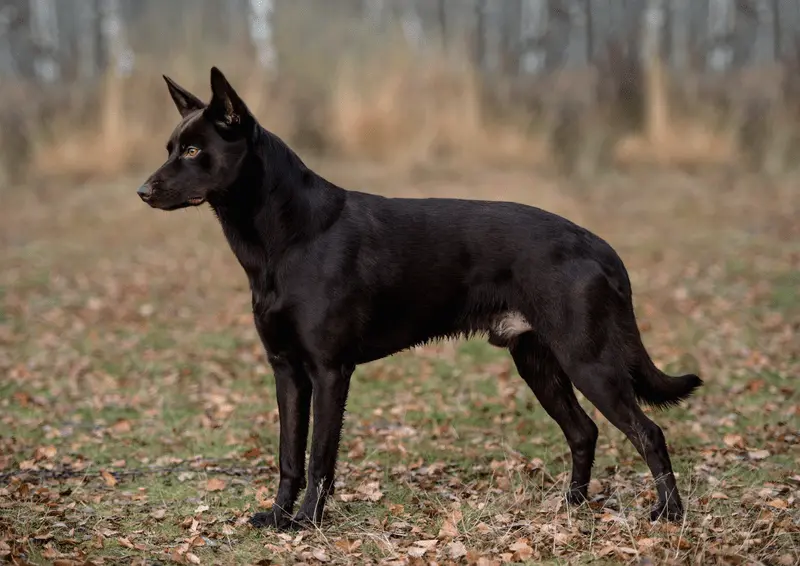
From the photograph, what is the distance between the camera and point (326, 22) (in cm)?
1817

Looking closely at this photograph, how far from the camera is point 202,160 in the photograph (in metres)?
4.33

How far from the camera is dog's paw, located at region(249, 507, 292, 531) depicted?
446 cm

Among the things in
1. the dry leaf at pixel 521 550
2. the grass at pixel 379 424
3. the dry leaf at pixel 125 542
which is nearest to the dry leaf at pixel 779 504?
the grass at pixel 379 424

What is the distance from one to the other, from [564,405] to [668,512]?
78cm

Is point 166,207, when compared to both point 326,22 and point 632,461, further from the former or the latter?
point 326,22

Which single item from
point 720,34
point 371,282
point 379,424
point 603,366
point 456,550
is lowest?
point 379,424

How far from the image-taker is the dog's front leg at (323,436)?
14.2 feet

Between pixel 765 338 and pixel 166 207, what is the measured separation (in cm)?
614

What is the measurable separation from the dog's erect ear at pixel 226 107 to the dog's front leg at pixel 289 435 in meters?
1.14

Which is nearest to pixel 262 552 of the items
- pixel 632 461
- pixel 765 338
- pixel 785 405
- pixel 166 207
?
pixel 166 207

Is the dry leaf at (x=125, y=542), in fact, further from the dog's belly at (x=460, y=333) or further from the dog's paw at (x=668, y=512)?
the dog's paw at (x=668, y=512)

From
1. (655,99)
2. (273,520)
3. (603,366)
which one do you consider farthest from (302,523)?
(655,99)

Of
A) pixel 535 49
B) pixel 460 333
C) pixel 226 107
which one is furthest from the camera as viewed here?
pixel 535 49

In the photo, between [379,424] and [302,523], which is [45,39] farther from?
[302,523]
